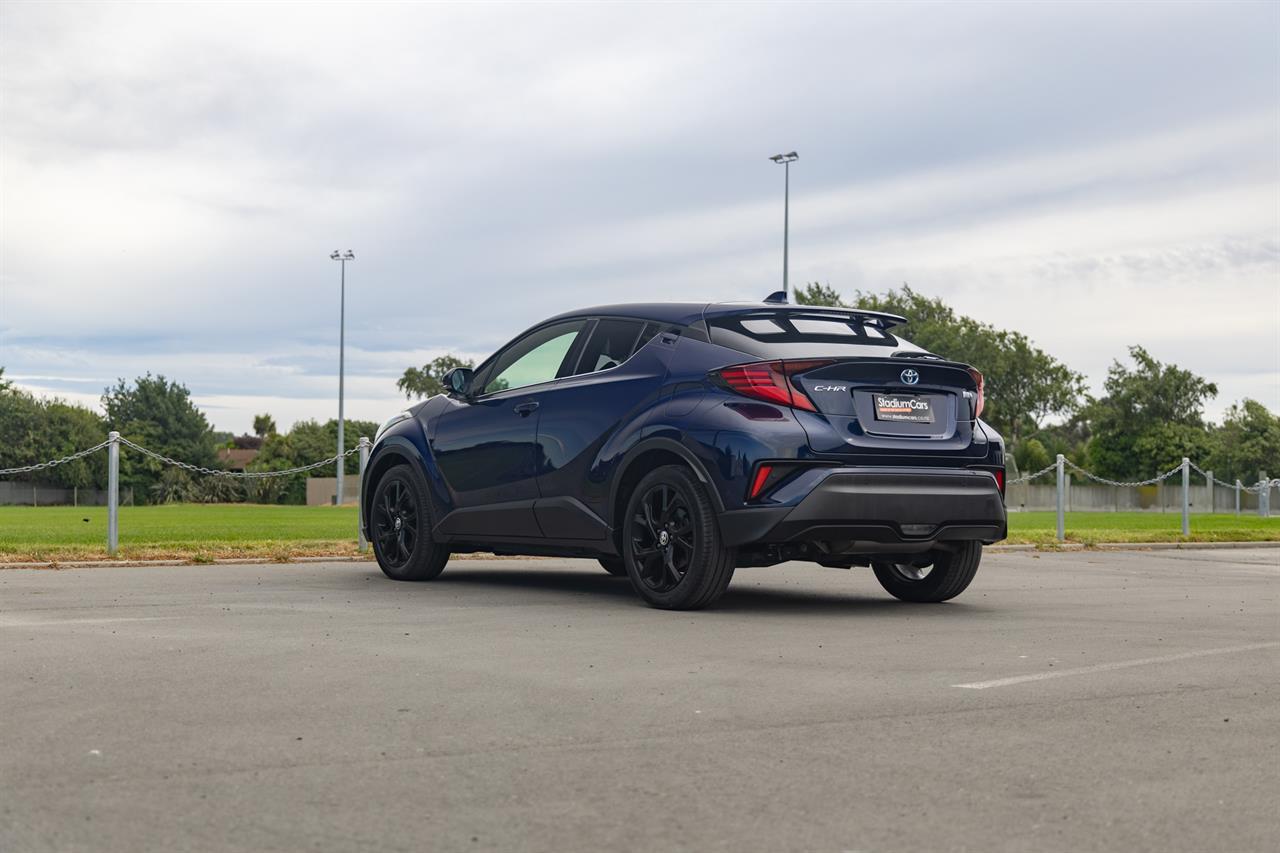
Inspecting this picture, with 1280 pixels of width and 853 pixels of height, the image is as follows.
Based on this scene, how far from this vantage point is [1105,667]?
6.58 metres

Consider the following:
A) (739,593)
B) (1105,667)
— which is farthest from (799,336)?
(1105,667)

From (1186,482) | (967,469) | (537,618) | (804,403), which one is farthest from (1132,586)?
(1186,482)

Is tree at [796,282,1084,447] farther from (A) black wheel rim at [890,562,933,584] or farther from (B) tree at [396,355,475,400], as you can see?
(A) black wheel rim at [890,562,933,584]

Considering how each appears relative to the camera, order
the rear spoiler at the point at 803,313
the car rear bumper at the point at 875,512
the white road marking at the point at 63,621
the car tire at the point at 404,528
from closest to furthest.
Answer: the white road marking at the point at 63,621 < the car rear bumper at the point at 875,512 < the rear spoiler at the point at 803,313 < the car tire at the point at 404,528

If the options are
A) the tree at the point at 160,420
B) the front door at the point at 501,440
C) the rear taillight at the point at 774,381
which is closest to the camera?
the rear taillight at the point at 774,381

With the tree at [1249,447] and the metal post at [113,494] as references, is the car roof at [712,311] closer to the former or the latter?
the metal post at [113,494]

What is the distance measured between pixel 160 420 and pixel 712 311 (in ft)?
327

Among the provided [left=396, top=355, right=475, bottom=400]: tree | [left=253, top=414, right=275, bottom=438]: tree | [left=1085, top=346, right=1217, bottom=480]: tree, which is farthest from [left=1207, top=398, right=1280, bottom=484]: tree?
[left=253, top=414, right=275, bottom=438]: tree

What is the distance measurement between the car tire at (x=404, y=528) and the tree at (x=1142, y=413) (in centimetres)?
7785

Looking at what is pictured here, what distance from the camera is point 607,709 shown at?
17.5 feet

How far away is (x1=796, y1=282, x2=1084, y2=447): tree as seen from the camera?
77688mm

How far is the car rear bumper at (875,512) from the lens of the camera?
327 inches

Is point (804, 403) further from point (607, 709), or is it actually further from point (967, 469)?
point (607, 709)

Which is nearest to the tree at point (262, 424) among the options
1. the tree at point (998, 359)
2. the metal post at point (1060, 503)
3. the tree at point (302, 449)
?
the tree at point (302, 449)
